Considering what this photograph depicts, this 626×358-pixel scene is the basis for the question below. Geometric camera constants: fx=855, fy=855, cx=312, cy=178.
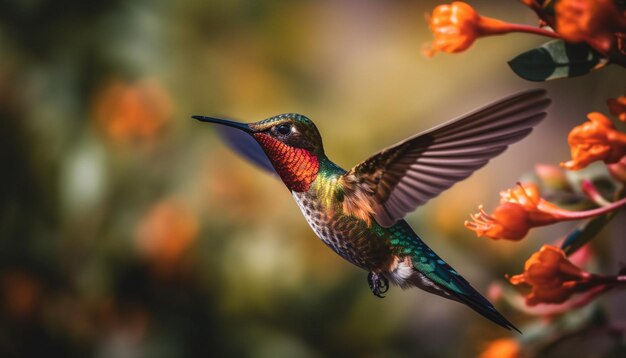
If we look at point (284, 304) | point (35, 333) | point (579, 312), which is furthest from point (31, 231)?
point (579, 312)

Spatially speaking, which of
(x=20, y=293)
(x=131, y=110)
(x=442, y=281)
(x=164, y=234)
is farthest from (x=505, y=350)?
(x=131, y=110)

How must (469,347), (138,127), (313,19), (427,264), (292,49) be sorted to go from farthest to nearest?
(313,19), (292,49), (138,127), (469,347), (427,264)

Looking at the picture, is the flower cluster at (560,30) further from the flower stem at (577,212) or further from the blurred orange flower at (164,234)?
the blurred orange flower at (164,234)

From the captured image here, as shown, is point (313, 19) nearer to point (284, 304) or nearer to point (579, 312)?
point (284, 304)

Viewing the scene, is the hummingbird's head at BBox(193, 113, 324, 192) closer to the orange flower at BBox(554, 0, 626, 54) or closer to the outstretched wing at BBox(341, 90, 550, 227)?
the outstretched wing at BBox(341, 90, 550, 227)

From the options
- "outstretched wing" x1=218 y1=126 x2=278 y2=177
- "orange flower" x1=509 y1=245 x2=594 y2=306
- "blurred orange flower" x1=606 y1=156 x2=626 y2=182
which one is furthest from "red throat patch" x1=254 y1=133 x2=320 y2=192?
"blurred orange flower" x1=606 y1=156 x2=626 y2=182

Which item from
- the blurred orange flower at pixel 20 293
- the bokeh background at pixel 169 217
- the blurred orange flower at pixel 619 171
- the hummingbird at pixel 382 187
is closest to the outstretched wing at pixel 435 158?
the hummingbird at pixel 382 187

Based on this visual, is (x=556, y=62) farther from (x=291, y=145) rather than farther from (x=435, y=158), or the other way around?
(x=291, y=145)
